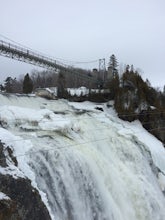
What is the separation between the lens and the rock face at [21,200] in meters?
11.3

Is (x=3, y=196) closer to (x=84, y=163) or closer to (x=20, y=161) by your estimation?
(x=20, y=161)

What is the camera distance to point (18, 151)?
15.0 m

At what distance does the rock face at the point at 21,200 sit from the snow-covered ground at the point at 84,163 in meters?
0.33

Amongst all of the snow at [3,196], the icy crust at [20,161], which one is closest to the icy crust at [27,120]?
the icy crust at [20,161]

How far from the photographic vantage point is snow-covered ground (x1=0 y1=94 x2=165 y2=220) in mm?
14844

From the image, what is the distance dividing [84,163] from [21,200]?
570cm

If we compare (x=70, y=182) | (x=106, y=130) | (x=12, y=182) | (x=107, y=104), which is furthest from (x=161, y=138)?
(x=12, y=182)

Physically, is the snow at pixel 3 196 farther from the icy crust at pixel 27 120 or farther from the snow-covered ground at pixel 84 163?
the icy crust at pixel 27 120

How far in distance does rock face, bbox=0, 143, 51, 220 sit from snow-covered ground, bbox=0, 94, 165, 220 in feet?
1.09

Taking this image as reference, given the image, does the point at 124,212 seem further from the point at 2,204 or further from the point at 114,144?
the point at 2,204

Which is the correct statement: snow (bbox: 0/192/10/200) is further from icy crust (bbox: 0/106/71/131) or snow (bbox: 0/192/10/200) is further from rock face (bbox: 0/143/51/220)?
icy crust (bbox: 0/106/71/131)

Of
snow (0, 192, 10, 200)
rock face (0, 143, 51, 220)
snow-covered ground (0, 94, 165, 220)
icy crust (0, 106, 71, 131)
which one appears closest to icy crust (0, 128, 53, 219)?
snow-covered ground (0, 94, 165, 220)

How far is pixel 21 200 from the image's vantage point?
11867mm

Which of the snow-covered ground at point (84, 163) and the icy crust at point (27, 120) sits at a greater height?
the icy crust at point (27, 120)
